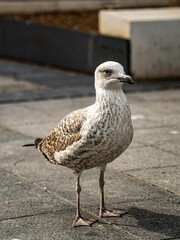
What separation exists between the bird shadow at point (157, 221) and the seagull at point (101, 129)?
22 cm

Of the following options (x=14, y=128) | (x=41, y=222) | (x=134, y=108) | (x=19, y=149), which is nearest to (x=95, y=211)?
(x=41, y=222)

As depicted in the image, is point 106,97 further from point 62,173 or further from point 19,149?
point 19,149

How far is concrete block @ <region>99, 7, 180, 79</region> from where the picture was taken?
15.7 m

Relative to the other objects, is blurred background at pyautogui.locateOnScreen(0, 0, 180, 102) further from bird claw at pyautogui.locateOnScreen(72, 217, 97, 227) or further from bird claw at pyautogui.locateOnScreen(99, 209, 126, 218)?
bird claw at pyautogui.locateOnScreen(72, 217, 97, 227)

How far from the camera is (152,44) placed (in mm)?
15773

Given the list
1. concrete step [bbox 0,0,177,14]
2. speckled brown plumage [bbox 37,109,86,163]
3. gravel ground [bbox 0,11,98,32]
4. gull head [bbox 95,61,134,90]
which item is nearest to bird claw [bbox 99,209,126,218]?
speckled brown plumage [bbox 37,109,86,163]

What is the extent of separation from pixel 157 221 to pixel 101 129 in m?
1.02

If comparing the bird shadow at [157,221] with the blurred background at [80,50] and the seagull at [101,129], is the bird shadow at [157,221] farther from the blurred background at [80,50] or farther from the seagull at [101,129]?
the blurred background at [80,50]

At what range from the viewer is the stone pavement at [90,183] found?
25.1ft

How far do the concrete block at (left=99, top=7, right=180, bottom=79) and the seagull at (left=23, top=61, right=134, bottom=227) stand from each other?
7.83 metres

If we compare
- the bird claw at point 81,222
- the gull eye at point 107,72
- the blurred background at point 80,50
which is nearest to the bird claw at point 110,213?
the bird claw at point 81,222

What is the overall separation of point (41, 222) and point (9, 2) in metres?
12.7

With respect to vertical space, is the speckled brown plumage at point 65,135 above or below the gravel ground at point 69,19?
above

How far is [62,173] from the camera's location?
380 inches
